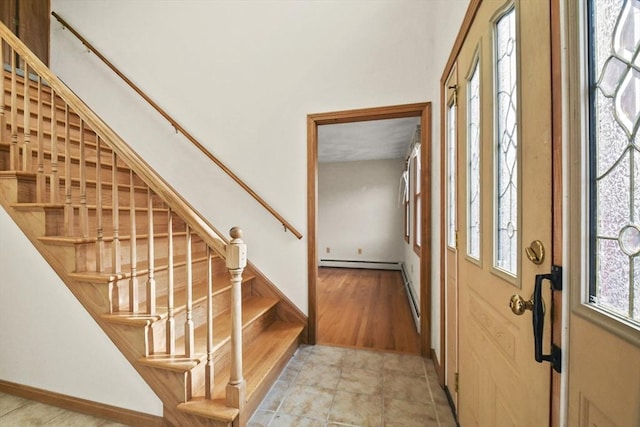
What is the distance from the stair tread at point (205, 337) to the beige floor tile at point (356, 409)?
2.45 ft

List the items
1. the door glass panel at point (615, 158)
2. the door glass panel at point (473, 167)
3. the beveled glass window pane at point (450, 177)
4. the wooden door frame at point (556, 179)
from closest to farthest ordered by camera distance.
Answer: the door glass panel at point (615, 158) < the wooden door frame at point (556, 179) < the door glass panel at point (473, 167) < the beveled glass window pane at point (450, 177)

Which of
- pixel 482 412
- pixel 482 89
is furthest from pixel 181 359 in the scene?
pixel 482 89

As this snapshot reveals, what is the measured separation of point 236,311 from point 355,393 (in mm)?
974

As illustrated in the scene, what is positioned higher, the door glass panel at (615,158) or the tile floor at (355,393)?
the door glass panel at (615,158)

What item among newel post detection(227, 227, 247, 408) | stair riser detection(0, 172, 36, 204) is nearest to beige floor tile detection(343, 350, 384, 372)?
newel post detection(227, 227, 247, 408)

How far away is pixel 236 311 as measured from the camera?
4.02 ft

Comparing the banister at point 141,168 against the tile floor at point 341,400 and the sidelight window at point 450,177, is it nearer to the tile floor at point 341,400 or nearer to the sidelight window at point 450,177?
the tile floor at point 341,400

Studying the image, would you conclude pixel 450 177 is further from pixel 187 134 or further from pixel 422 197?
pixel 187 134

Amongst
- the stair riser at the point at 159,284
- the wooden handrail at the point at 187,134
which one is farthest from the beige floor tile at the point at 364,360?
the stair riser at the point at 159,284

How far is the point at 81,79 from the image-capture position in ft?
9.16

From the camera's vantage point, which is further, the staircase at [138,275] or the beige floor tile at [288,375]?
the beige floor tile at [288,375]

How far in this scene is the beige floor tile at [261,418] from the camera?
1357 mm

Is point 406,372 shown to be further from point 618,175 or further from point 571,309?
point 618,175

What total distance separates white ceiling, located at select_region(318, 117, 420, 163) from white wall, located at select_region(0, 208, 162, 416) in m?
2.88
